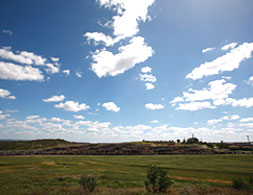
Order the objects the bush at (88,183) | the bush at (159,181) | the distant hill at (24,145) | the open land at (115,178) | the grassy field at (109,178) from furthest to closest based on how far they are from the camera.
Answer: the distant hill at (24,145) < the grassy field at (109,178) < the open land at (115,178) < the bush at (88,183) < the bush at (159,181)

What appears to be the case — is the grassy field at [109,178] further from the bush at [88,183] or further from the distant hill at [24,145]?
the distant hill at [24,145]

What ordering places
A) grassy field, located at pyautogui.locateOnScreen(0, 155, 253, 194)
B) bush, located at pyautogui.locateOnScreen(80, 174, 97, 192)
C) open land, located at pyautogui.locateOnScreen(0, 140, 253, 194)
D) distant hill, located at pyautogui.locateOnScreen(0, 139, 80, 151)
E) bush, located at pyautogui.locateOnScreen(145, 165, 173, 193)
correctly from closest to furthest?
bush, located at pyautogui.locateOnScreen(145, 165, 173, 193)
bush, located at pyautogui.locateOnScreen(80, 174, 97, 192)
open land, located at pyautogui.locateOnScreen(0, 140, 253, 194)
grassy field, located at pyautogui.locateOnScreen(0, 155, 253, 194)
distant hill, located at pyautogui.locateOnScreen(0, 139, 80, 151)

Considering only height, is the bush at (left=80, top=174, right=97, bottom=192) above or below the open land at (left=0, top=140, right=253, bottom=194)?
above

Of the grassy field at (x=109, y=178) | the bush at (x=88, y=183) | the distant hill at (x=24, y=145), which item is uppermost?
the bush at (x=88, y=183)

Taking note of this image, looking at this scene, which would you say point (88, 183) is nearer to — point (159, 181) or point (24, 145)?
point (159, 181)

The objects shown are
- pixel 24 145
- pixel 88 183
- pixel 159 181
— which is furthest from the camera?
pixel 24 145

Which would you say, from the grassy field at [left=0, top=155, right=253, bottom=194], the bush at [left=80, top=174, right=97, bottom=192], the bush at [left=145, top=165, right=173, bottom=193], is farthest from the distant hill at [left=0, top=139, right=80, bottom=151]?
the bush at [left=145, top=165, right=173, bottom=193]

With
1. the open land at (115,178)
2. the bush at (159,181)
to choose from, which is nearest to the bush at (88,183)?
the open land at (115,178)

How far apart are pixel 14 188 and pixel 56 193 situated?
6934 mm

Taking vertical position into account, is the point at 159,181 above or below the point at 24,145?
above

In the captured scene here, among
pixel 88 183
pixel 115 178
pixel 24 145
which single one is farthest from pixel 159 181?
pixel 24 145

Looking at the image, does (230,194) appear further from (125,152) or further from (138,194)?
(125,152)

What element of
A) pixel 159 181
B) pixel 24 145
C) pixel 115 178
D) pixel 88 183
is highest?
pixel 159 181

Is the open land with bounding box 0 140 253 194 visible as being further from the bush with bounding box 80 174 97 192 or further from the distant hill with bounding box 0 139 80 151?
the distant hill with bounding box 0 139 80 151
